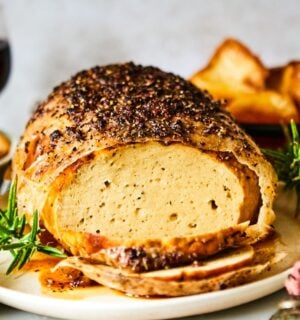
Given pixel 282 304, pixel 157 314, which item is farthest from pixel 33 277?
pixel 282 304

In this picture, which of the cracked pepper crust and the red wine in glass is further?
the red wine in glass

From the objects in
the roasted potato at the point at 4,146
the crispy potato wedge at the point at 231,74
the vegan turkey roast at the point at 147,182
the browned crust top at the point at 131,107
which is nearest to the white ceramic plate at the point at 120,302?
the vegan turkey roast at the point at 147,182

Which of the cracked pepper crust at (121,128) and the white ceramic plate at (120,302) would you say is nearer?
the white ceramic plate at (120,302)

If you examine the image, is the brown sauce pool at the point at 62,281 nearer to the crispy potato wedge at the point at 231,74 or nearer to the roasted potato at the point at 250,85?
the roasted potato at the point at 250,85

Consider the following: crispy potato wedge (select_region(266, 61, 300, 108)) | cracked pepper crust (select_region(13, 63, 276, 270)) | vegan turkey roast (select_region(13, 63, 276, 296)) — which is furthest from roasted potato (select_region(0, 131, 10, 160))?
crispy potato wedge (select_region(266, 61, 300, 108))

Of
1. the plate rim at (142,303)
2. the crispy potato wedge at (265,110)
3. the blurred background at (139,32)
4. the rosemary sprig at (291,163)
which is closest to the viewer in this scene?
the plate rim at (142,303)

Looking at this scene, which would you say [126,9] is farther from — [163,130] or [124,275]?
[124,275]

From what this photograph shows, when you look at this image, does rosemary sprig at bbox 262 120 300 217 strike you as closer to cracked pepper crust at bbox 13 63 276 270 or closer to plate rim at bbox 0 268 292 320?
cracked pepper crust at bbox 13 63 276 270
